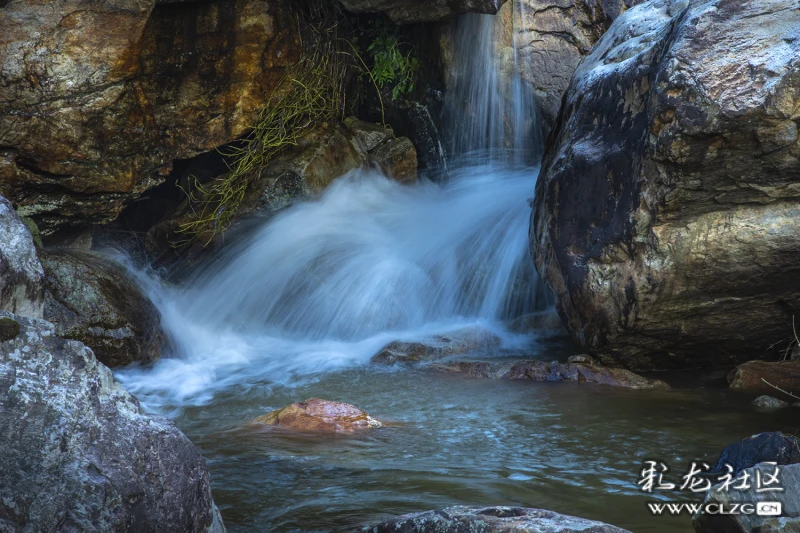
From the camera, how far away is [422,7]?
6641 millimetres

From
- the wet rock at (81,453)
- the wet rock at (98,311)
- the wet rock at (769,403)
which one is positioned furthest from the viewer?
the wet rock at (98,311)

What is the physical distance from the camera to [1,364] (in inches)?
78.6

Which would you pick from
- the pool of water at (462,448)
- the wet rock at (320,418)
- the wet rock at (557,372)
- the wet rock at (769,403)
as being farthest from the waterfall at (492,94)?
the wet rock at (320,418)

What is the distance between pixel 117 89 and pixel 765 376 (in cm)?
488

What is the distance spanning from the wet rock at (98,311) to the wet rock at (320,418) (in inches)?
75.9

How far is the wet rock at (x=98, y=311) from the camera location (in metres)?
5.44

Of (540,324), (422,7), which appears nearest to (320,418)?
(540,324)

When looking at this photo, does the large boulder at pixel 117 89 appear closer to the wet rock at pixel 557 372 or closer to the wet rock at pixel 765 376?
the wet rock at pixel 557 372

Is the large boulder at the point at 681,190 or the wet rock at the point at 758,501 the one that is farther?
the large boulder at the point at 681,190

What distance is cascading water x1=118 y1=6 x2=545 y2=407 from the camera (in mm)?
6113

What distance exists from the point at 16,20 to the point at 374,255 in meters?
3.28

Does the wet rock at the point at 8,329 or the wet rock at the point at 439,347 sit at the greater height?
the wet rock at the point at 8,329

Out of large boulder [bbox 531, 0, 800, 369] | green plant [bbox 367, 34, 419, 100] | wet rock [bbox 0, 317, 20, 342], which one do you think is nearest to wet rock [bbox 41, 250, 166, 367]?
large boulder [bbox 531, 0, 800, 369]

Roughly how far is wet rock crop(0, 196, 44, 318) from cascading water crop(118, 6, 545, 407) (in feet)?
7.38
